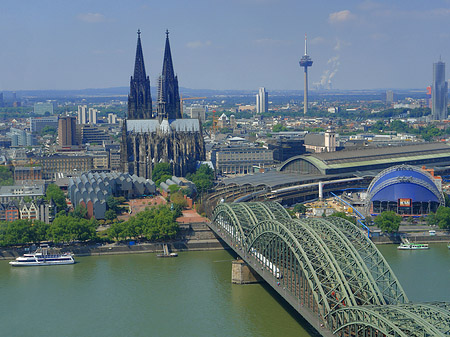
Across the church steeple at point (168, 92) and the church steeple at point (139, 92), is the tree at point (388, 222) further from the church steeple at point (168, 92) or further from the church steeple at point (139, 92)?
the church steeple at point (139, 92)

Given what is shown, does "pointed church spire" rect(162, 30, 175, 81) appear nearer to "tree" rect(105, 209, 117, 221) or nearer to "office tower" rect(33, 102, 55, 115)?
"tree" rect(105, 209, 117, 221)

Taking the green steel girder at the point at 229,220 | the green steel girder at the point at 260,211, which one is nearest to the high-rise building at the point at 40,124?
the green steel girder at the point at 229,220

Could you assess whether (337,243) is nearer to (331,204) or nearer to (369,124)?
(331,204)

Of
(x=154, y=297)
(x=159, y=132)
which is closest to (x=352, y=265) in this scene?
(x=154, y=297)

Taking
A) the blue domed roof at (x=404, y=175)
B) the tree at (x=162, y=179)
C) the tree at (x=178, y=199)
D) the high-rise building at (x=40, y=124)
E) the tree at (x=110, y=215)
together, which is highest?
the high-rise building at (x=40, y=124)

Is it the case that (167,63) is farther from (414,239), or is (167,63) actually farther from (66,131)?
(414,239)

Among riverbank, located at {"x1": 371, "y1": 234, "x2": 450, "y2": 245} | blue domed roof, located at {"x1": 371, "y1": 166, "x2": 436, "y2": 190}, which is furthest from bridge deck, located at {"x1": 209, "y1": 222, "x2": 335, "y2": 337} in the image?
blue domed roof, located at {"x1": 371, "y1": 166, "x2": 436, "y2": 190}
